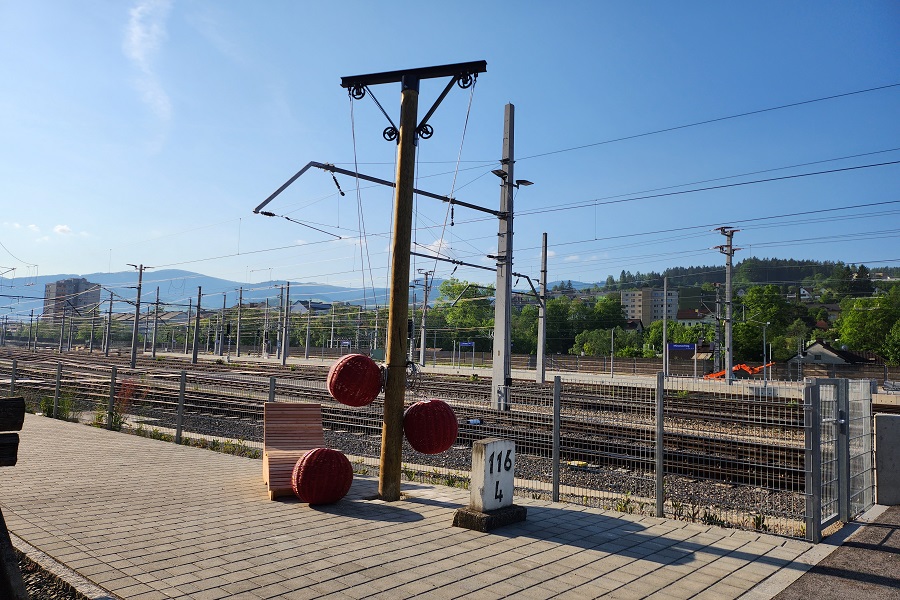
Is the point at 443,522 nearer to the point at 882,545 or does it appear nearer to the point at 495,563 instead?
the point at 495,563

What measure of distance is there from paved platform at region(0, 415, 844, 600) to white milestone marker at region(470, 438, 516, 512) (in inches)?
13.1

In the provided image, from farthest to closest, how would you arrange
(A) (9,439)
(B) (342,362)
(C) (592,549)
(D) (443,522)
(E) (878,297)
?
(E) (878,297)
(B) (342,362)
(D) (443,522)
(C) (592,549)
(A) (9,439)

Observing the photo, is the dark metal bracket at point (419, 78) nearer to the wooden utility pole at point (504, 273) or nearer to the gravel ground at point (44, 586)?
the gravel ground at point (44, 586)

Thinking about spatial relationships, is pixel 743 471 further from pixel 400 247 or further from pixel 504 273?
pixel 504 273

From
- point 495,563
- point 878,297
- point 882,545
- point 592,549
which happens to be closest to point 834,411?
point 882,545

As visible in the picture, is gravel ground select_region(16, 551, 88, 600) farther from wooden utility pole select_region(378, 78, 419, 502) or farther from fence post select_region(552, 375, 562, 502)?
fence post select_region(552, 375, 562, 502)

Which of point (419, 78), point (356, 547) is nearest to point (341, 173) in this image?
point (419, 78)

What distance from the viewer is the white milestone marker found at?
22.2 ft

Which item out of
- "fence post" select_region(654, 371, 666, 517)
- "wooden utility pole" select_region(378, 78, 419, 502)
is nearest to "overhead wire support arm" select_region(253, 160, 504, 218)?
"wooden utility pole" select_region(378, 78, 419, 502)

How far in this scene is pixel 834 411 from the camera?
23.8 feet

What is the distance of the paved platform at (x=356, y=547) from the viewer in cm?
489

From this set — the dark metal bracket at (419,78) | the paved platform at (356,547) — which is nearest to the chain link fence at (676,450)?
the paved platform at (356,547)

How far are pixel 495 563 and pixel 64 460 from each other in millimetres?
7886

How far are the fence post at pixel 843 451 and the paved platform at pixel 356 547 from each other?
4.17 ft
